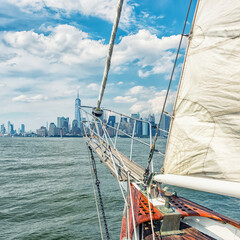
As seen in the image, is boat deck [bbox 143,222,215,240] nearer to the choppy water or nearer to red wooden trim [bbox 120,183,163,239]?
red wooden trim [bbox 120,183,163,239]

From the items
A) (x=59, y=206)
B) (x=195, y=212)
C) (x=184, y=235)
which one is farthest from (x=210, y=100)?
(x=59, y=206)

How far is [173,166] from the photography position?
13.5 ft

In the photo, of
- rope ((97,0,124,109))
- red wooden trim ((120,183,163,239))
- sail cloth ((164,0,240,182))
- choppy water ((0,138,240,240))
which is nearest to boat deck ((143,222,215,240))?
red wooden trim ((120,183,163,239))

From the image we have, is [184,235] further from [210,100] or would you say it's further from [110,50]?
[110,50]

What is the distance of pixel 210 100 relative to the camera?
3.59 metres

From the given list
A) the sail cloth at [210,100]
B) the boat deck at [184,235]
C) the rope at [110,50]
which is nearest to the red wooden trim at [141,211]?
the boat deck at [184,235]

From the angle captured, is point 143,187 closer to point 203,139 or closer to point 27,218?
point 203,139

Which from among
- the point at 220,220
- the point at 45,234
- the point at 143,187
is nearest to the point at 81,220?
the point at 45,234

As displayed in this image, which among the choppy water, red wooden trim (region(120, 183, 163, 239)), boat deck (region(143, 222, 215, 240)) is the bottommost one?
the choppy water

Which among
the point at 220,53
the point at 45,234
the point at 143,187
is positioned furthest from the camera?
the point at 45,234

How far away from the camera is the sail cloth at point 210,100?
3.29 meters

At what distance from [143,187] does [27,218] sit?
36.1ft

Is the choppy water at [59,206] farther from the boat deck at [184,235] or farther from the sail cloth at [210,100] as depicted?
the sail cloth at [210,100]

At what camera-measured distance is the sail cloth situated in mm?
3295
